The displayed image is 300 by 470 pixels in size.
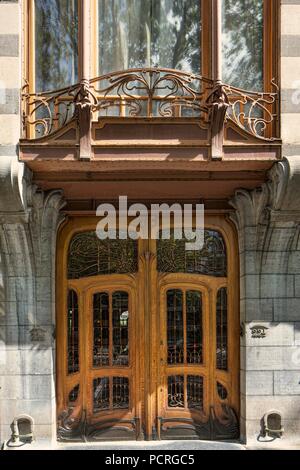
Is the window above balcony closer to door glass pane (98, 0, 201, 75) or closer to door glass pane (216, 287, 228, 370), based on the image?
door glass pane (98, 0, 201, 75)

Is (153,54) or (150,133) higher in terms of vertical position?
(153,54)

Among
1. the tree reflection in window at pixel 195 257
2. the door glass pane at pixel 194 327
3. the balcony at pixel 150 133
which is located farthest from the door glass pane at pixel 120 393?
the balcony at pixel 150 133

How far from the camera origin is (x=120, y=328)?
23.3ft

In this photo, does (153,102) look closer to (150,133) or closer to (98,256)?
(150,133)

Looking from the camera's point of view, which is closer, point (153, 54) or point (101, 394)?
point (153, 54)

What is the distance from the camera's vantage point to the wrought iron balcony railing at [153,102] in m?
5.77

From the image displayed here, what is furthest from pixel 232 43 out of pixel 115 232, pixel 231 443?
pixel 231 443

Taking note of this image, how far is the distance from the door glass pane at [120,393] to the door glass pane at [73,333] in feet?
1.96

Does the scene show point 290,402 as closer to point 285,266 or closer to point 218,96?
point 285,266

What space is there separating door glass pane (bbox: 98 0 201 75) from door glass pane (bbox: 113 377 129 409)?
4.25 meters

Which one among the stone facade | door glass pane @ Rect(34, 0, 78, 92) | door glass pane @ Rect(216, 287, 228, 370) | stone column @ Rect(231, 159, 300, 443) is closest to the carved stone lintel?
door glass pane @ Rect(34, 0, 78, 92)

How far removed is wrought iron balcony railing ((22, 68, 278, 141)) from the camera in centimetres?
577

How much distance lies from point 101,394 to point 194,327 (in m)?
1.62

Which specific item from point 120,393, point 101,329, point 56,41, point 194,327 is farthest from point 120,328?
point 56,41
